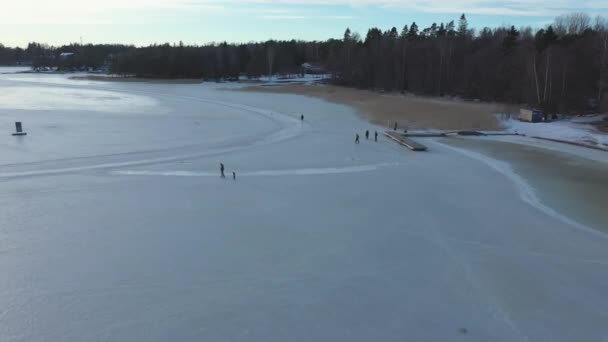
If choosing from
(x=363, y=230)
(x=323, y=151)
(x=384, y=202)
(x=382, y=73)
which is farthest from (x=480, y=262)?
(x=382, y=73)

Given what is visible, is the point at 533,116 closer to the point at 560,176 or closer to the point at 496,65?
the point at 560,176

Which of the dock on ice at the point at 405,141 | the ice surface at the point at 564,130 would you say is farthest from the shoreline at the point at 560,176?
the ice surface at the point at 564,130

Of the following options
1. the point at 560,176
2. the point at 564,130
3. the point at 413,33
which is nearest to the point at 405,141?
the point at 560,176

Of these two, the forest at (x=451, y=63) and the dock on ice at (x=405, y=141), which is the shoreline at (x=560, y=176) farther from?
the forest at (x=451, y=63)

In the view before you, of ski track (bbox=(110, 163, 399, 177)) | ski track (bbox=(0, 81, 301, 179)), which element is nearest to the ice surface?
ski track (bbox=(0, 81, 301, 179))

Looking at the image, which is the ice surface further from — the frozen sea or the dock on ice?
the frozen sea
